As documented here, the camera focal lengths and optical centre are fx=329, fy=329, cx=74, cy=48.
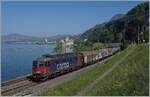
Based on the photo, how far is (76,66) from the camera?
32.2 meters

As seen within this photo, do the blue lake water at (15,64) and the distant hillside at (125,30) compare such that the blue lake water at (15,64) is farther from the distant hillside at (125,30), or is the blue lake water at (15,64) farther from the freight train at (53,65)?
the distant hillside at (125,30)

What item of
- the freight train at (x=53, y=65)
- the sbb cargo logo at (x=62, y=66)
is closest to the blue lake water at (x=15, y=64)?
the freight train at (x=53, y=65)

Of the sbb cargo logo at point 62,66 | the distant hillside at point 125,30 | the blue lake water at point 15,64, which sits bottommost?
the blue lake water at point 15,64

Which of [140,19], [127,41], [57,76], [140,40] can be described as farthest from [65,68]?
[127,41]

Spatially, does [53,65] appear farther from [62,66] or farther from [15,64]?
[15,64]

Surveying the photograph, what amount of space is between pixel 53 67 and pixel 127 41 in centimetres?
5475

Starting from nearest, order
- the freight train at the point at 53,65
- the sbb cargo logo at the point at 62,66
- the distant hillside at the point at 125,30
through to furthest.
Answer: the freight train at the point at 53,65 < the sbb cargo logo at the point at 62,66 < the distant hillside at the point at 125,30

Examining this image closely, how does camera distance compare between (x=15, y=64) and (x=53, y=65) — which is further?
(x=15, y=64)

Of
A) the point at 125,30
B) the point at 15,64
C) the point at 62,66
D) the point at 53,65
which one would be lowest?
the point at 15,64

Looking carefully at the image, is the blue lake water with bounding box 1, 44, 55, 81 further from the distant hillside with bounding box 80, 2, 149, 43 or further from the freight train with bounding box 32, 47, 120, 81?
the distant hillside with bounding box 80, 2, 149, 43

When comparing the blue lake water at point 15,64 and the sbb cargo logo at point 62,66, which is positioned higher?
the sbb cargo logo at point 62,66

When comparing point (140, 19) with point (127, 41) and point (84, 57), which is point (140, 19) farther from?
point (84, 57)

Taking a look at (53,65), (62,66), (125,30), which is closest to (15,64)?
(125,30)

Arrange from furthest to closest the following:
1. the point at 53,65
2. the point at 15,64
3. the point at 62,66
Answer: the point at 15,64, the point at 62,66, the point at 53,65
